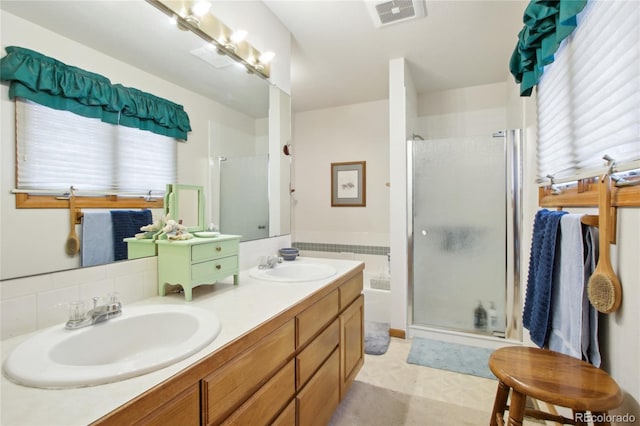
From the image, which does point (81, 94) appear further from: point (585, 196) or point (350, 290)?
point (585, 196)

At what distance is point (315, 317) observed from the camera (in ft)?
4.38

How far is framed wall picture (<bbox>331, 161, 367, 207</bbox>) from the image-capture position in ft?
12.1

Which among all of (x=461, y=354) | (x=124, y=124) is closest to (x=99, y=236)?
(x=124, y=124)

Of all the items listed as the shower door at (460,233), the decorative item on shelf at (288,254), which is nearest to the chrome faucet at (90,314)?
the decorative item on shelf at (288,254)

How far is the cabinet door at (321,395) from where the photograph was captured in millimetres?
1233

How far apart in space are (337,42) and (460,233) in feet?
6.25

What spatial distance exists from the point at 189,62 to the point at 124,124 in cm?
53

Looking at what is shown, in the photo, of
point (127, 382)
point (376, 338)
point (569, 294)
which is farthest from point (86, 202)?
point (376, 338)

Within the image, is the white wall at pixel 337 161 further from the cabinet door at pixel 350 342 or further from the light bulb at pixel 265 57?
the light bulb at pixel 265 57

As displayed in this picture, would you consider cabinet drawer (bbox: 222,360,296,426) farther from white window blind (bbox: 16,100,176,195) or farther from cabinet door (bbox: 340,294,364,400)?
white window blind (bbox: 16,100,176,195)

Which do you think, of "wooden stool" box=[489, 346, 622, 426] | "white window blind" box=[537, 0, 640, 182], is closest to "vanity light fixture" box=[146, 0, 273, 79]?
"white window blind" box=[537, 0, 640, 182]

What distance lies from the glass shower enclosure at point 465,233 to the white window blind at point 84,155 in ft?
7.05

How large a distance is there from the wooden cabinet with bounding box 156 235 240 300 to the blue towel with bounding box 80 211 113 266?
0.17 meters

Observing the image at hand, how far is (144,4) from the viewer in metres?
1.25
